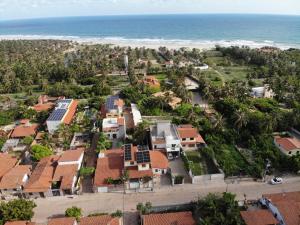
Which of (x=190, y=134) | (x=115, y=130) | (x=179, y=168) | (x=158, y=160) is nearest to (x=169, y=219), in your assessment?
(x=158, y=160)

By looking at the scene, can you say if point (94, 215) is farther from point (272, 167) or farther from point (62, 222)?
point (272, 167)

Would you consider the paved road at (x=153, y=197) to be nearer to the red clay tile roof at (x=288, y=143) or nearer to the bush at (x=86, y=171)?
the bush at (x=86, y=171)

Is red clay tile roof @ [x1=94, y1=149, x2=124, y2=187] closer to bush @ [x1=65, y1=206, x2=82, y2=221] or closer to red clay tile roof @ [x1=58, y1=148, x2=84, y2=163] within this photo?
red clay tile roof @ [x1=58, y1=148, x2=84, y2=163]

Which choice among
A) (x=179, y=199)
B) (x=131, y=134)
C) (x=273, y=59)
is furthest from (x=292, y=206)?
(x=273, y=59)

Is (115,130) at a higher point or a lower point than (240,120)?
lower

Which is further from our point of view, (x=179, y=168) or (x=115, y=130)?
(x=115, y=130)

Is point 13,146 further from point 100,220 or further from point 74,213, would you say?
point 100,220

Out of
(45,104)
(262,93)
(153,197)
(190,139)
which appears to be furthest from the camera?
(262,93)
